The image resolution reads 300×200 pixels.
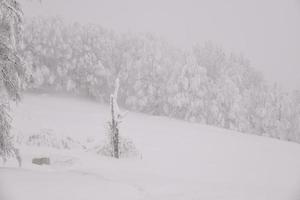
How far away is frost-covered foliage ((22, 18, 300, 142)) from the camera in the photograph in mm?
39562

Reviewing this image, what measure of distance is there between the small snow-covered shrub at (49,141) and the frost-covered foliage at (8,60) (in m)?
9.52

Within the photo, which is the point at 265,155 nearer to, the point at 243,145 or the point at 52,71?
the point at 243,145

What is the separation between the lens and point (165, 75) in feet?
139

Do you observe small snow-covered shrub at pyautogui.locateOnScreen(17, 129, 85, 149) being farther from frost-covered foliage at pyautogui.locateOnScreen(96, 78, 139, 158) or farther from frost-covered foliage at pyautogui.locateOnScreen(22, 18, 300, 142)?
frost-covered foliage at pyautogui.locateOnScreen(22, 18, 300, 142)

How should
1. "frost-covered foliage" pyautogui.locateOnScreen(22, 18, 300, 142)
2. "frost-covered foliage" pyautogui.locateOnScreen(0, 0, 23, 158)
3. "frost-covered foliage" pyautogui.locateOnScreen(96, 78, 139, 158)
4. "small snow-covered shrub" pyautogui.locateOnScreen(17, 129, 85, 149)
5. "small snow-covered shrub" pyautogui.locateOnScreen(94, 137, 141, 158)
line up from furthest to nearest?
1. "frost-covered foliage" pyautogui.locateOnScreen(22, 18, 300, 142)
2. "small snow-covered shrub" pyautogui.locateOnScreen(17, 129, 85, 149)
3. "small snow-covered shrub" pyautogui.locateOnScreen(94, 137, 141, 158)
4. "frost-covered foliage" pyautogui.locateOnScreen(96, 78, 139, 158)
5. "frost-covered foliage" pyautogui.locateOnScreen(0, 0, 23, 158)

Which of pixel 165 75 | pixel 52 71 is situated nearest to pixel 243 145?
pixel 165 75

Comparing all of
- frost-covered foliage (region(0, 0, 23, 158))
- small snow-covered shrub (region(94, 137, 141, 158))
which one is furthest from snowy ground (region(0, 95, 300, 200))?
frost-covered foliage (region(0, 0, 23, 158))

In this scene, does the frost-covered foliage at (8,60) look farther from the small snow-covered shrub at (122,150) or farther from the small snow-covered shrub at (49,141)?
the small snow-covered shrub at (49,141)

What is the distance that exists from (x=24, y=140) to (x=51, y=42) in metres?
23.7

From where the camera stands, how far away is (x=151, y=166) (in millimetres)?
15250

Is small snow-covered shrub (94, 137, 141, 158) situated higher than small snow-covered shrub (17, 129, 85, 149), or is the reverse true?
small snow-covered shrub (94, 137, 141, 158)

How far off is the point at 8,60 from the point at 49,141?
11154 mm

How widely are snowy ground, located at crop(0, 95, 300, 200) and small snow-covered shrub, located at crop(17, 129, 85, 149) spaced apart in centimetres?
97

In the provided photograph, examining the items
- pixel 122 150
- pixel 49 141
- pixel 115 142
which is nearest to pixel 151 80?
pixel 49 141
